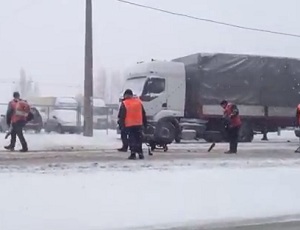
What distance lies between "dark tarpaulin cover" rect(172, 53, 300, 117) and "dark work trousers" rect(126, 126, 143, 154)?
12.2m

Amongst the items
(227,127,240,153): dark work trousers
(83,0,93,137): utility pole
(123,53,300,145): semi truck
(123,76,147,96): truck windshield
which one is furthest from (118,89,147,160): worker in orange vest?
(83,0,93,137): utility pole

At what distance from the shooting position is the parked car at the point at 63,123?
3472 cm

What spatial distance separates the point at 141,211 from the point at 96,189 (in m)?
0.94

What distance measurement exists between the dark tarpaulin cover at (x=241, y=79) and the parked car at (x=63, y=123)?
26.5ft

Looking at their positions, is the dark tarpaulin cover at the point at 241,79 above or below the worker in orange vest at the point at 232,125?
above

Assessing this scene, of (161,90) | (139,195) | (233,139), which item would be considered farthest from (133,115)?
(161,90)

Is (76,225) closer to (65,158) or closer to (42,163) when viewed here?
(42,163)

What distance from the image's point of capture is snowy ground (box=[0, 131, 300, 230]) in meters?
8.96

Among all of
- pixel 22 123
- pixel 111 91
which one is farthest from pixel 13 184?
pixel 111 91

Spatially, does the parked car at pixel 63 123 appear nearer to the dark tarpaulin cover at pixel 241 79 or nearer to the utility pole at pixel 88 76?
the utility pole at pixel 88 76

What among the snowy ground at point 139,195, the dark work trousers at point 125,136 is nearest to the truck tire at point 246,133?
the dark work trousers at point 125,136

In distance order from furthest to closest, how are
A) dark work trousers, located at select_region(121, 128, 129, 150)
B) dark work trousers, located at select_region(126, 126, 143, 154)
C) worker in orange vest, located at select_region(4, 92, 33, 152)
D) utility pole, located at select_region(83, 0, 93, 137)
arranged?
utility pole, located at select_region(83, 0, 93, 137) → worker in orange vest, located at select_region(4, 92, 33, 152) → dark work trousers, located at select_region(121, 128, 129, 150) → dark work trousers, located at select_region(126, 126, 143, 154)

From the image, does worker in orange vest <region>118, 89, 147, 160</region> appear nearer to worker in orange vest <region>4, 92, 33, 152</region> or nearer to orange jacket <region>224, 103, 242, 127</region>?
worker in orange vest <region>4, 92, 33, 152</region>

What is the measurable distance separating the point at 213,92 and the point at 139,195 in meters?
18.5
